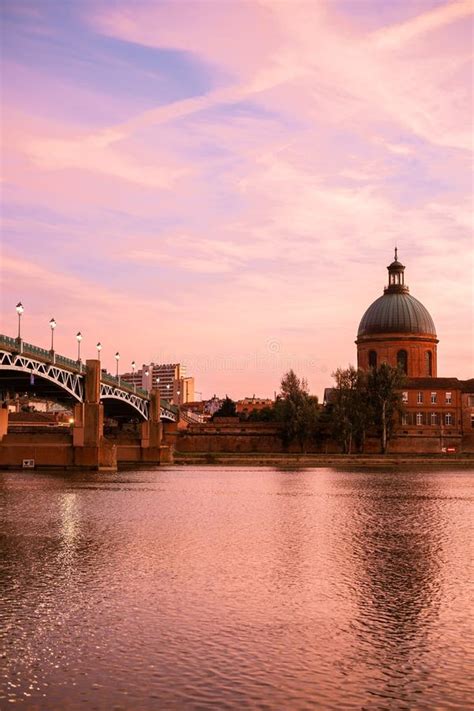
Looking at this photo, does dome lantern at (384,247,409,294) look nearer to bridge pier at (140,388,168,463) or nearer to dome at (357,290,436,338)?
dome at (357,290,436,338)

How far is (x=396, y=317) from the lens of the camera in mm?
130500

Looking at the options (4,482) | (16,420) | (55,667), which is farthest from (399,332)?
(55,667)

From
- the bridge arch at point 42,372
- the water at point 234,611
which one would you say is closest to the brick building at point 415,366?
the bridge arch at point 42,372

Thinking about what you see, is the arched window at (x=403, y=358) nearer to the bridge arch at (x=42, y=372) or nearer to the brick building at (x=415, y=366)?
the brick building at (x=415, y=366)

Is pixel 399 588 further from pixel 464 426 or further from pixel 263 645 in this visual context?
pixel 464 426

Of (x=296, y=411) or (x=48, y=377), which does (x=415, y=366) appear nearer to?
(x=296, y=411)

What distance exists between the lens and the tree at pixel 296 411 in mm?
110250

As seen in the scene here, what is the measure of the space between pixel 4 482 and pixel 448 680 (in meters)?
50.0

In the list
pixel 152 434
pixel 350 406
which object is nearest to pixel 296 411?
pixel 350 406

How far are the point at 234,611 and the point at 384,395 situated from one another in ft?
292

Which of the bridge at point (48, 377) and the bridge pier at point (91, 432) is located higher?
the bridge at point (48, 377)

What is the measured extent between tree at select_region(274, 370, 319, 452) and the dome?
20.1 meters

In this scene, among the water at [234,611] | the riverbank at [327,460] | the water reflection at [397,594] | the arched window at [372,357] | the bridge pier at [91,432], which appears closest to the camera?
the water at [234,611]

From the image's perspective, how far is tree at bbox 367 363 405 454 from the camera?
10475 centimetres
